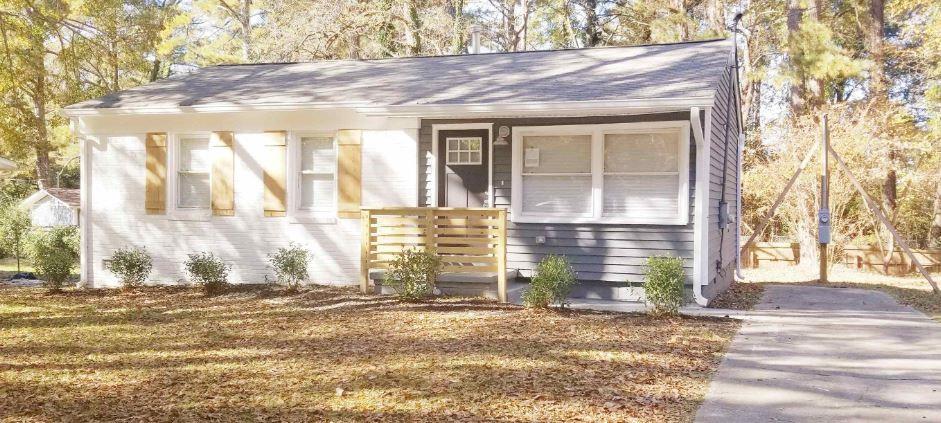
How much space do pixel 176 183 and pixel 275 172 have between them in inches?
65.8

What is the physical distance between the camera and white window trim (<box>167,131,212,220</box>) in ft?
36.2

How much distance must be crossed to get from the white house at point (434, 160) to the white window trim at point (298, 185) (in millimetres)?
24

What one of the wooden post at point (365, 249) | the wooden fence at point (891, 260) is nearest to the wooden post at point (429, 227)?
the wooden post at point (365, 249)

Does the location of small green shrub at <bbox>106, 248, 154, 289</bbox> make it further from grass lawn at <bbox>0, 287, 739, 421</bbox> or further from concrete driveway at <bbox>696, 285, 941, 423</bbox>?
concrete driveway at <bbox>696, 285, 941, 423</bbox>

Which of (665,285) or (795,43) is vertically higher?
(795,43)

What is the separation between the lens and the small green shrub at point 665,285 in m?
7.87

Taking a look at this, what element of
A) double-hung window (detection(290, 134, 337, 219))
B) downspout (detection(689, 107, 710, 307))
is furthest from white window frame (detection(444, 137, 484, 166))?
downspout (detection(689, 107, 710, 307))

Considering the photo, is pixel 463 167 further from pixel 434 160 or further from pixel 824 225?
pixel 824 225

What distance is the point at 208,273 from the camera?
9.97m

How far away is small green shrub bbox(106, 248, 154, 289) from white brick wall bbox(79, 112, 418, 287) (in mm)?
479

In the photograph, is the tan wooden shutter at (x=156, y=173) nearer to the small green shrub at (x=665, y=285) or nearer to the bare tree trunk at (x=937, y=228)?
the small green shrub at (x=665, y=285)

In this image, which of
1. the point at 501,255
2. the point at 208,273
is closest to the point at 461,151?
the point at 501,255

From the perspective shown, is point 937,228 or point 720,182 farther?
point 937,228

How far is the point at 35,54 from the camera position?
38.4 feet
